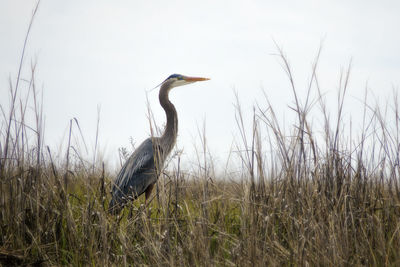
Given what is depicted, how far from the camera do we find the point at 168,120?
18.6 feet

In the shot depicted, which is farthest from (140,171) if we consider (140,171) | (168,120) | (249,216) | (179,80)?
(249,216)

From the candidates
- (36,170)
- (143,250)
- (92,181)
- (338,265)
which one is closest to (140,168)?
(92,181)

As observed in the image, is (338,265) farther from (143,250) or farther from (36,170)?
(36,170)

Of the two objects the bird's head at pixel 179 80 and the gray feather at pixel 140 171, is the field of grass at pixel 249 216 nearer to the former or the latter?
the gray feather at pixel 140 171

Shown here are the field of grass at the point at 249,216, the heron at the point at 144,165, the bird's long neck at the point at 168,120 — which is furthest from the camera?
Result: the bird's long neck at the point at 168,120

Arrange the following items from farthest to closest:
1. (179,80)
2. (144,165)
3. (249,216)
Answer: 1. (179,80)
2. (144,165)
3. (249,216)

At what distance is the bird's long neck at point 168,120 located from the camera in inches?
212

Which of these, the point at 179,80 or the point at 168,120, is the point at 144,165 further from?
the point at 179,80

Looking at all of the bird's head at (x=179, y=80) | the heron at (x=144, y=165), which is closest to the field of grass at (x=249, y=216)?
the heron at (x=144, y=165)

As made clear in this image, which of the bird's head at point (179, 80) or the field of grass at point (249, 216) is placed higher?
the bird's head at point (179, 80)

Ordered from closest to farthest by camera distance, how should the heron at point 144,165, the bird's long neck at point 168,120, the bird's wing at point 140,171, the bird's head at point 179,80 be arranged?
the heron at point 144,165 → the bird's wing at point 140,171 → the bird's long neck at point 168,120 → the bird's head at point 179,80

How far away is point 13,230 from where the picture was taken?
110 inches

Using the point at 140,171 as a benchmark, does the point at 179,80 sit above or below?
above

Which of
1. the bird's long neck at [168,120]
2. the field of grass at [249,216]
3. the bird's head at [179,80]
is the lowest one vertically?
the field of grass at [249,216]
